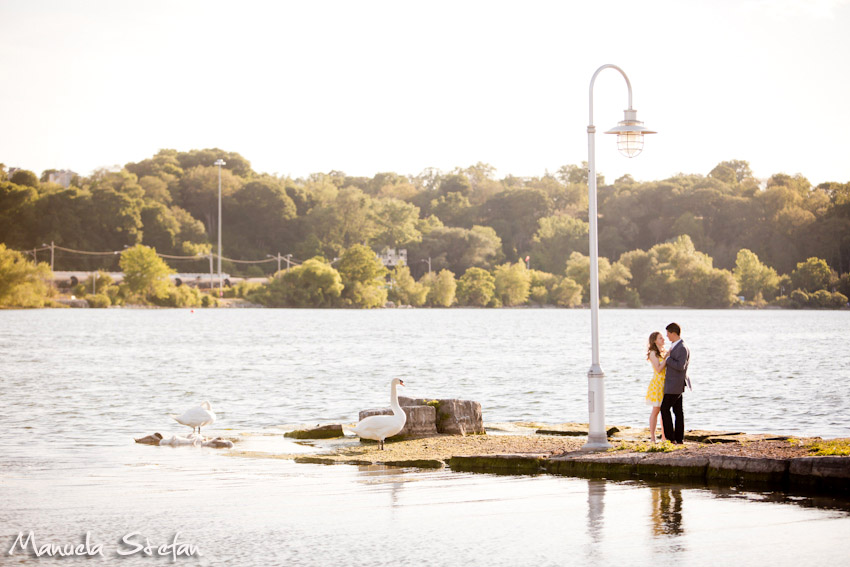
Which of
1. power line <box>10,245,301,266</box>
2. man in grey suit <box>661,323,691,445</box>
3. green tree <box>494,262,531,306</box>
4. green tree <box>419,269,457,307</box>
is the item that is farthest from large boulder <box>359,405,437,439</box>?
green tree <box>494,262,531,306</box>

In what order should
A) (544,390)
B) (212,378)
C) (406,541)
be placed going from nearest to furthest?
(406,541), (544,390), (212,378)

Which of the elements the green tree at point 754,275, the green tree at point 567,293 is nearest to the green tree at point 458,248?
the green tree at point 567,293

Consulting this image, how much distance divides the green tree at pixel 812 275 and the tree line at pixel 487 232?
0.23 m

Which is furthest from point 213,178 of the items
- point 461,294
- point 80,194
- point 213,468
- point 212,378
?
point 213,468

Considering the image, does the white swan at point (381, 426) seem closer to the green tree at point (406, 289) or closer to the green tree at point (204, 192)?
the green tree at point (204, 192)

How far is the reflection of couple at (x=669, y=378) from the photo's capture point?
1572cm

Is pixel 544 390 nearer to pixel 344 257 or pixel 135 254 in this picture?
pixel 135 254

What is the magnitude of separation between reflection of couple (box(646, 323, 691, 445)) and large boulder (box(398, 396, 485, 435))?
382 cm

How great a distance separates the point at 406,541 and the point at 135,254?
5581 inches

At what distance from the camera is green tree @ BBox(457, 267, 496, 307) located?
17975 cm

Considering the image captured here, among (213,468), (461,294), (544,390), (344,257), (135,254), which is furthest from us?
(461,294)

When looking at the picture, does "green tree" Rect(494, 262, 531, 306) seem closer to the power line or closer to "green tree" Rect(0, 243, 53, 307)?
the power line

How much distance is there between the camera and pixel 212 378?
43.9 m

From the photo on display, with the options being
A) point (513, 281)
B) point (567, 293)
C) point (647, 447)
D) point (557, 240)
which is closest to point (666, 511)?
point (647, 447)
